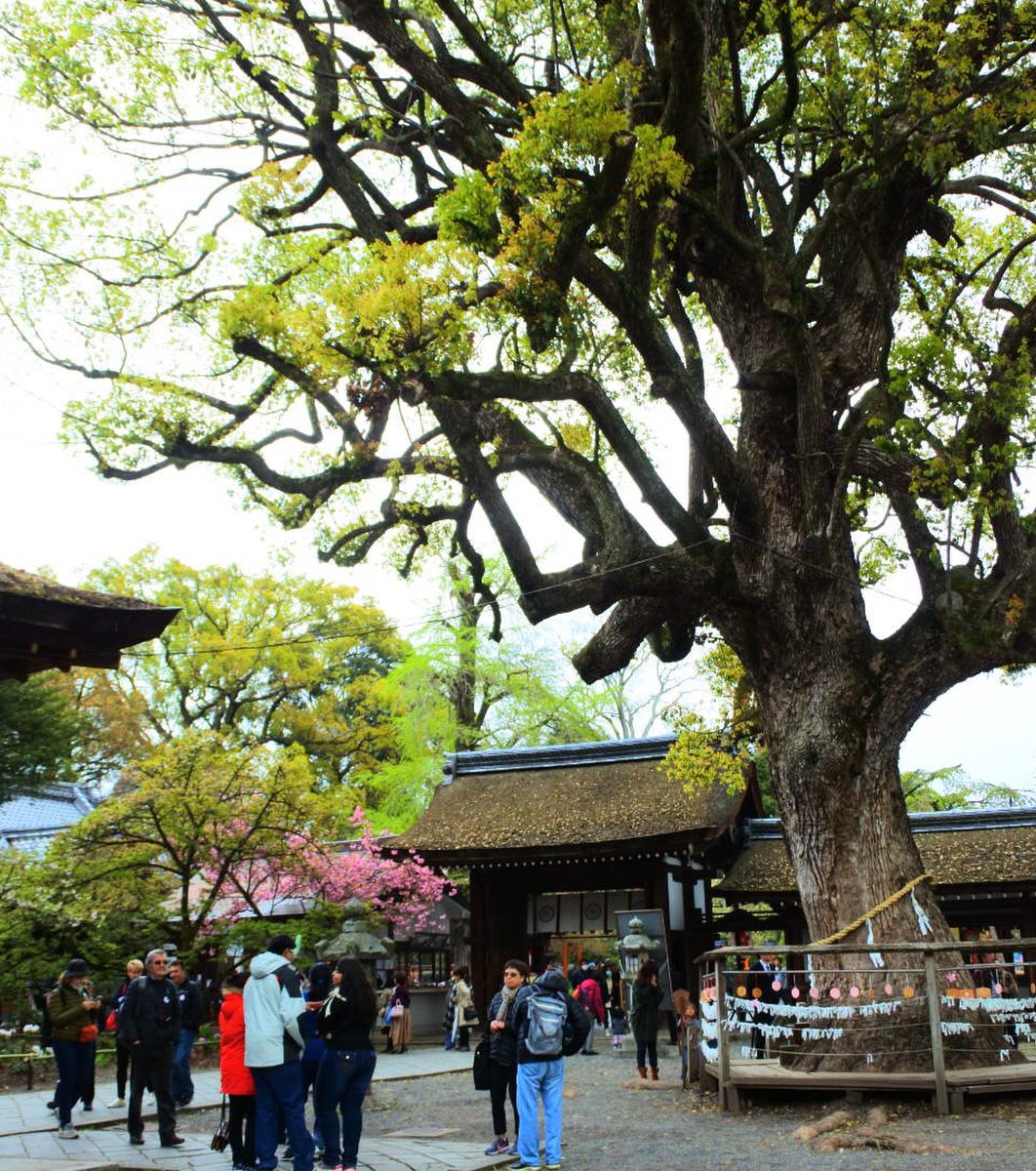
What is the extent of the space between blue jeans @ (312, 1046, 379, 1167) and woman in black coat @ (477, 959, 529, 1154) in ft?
3.85

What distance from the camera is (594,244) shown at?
1147 cm

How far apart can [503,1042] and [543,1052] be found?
0.56 m

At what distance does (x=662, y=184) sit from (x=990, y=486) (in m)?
4.10

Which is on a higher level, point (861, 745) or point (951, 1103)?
point (861, 745)

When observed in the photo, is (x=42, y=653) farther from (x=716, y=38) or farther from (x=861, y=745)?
(x=716, y=38)

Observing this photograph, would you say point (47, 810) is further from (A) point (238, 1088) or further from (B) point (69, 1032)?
(A) point (238, 1088)

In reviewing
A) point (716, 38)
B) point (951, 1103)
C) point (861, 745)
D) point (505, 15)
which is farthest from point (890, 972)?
point (505, 15)

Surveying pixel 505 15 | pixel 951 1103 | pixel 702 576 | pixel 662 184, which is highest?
pixel 505 15

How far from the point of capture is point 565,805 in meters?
21.5

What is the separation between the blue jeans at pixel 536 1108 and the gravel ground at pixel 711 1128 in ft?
0.75

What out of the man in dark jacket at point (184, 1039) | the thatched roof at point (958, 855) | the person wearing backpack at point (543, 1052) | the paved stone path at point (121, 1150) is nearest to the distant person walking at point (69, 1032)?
the paved stone path at point (121, 1150)

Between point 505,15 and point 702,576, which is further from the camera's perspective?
point 505,15

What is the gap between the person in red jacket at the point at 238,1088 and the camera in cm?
731

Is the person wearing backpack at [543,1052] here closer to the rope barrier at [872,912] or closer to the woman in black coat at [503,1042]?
the woman in black coat at [503,1042]
